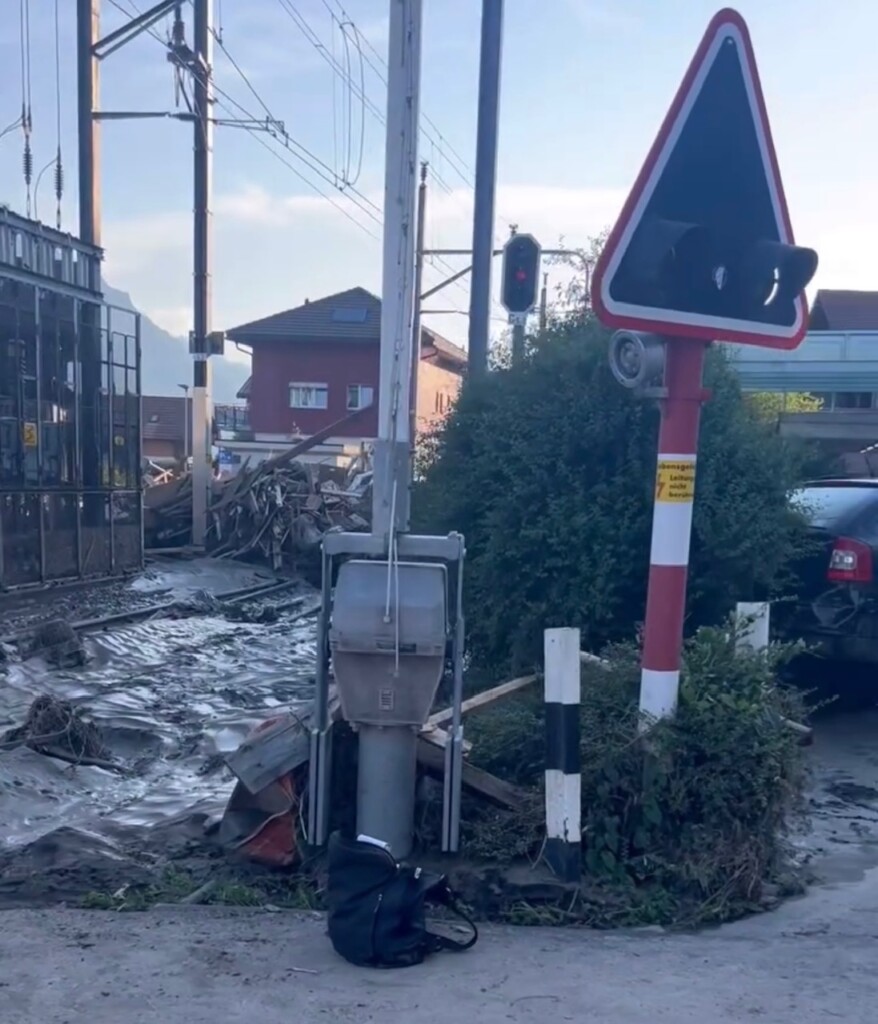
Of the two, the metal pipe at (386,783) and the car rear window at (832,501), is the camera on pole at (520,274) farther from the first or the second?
the metal pipe at (386,783)

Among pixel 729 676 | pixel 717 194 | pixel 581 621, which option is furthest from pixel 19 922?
pixel 717 194

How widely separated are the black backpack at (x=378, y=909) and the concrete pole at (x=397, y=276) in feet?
4.14

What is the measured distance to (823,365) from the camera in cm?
3152

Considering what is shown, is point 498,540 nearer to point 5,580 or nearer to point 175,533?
point 5,580

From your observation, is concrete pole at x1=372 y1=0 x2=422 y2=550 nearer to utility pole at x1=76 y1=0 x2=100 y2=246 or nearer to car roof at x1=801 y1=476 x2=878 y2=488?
car roof at x1=801 y1=476 x2=878 y2=488

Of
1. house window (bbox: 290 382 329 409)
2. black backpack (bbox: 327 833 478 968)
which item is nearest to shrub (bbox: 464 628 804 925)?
black backpack (bbox: 327 833 478 968)

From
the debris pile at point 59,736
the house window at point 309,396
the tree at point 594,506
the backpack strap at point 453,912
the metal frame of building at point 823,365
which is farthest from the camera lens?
the house window at point 309,396

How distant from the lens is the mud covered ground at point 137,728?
226 inches

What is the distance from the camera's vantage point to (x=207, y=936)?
177 inches

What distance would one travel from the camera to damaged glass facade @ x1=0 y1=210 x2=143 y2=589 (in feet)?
51.5

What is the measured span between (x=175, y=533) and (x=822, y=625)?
659 inches

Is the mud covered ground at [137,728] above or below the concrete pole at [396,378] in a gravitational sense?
below

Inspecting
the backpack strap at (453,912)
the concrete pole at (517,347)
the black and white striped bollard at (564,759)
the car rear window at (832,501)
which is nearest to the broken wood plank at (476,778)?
the black and white striped bollard at (564,759)

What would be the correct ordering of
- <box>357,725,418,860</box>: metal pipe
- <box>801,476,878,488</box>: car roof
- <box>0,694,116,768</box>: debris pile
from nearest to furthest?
<box>357,725,418,860</box>: metal pipe, <box>0,694,116,768</box>: debris pile, <box>801,476,878,488</box>: car roof
